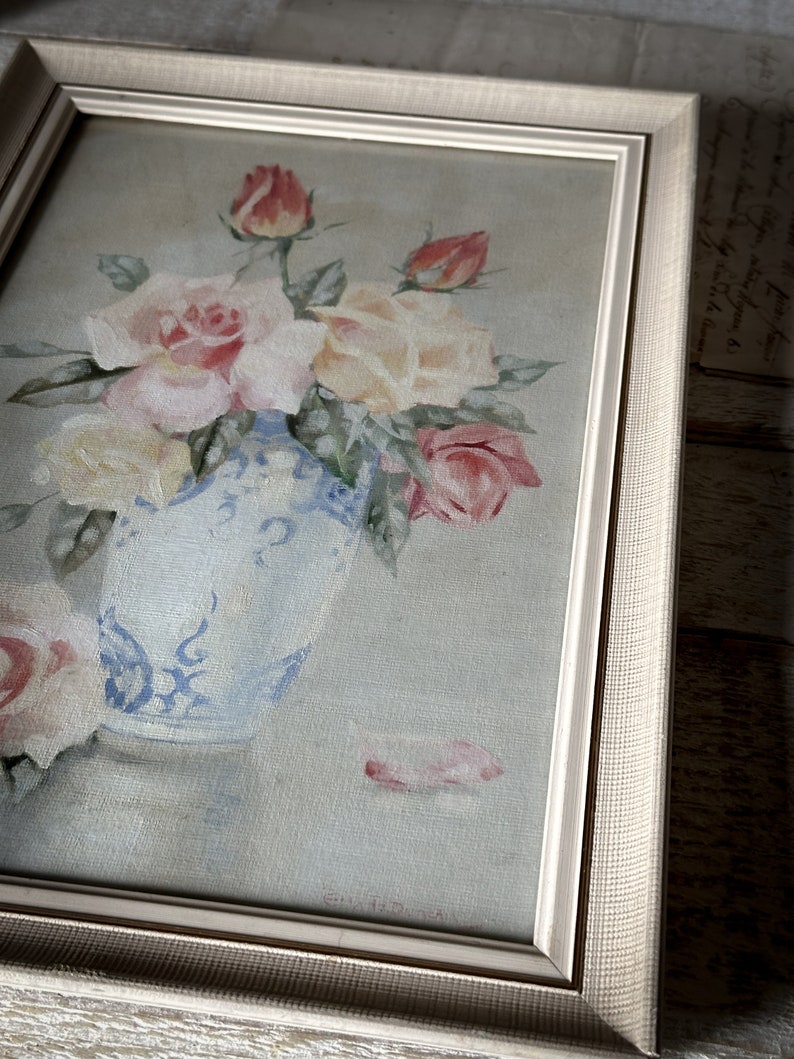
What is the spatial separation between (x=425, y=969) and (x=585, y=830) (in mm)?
94

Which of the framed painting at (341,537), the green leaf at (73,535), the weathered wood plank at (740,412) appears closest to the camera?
the framed painting at (341,537)

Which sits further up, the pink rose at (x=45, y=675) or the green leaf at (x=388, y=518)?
the green leaf at (x=388, y=518)

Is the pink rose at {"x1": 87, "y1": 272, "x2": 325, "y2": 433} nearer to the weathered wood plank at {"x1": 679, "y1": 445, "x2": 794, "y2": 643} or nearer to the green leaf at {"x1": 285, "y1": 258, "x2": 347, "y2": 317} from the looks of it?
the green leaf at {"x1": 285, "y1": 258, "x2": 347, "y2": 317}

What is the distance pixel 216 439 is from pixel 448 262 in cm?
21

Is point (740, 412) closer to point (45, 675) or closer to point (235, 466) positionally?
point (235, 466)

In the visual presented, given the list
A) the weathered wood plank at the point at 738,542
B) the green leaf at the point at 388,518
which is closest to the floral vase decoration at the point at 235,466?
the green leaf at the point at 388,518

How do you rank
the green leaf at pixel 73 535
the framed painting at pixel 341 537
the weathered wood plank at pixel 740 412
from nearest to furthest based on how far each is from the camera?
the framed painting at pixel 341 537
the green leaf at pixel 73 535
the weathered wood plank at pixel 740 412

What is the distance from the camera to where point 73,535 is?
530mm

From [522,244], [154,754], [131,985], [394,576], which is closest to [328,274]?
[522,244]

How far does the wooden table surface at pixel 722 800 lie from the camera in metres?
0.45

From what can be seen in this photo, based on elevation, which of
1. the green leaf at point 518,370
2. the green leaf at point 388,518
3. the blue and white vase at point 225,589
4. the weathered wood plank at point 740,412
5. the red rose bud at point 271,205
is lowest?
the blue and white vase at point 225,589

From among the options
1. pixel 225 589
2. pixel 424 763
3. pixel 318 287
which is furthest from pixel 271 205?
pixel 424 763

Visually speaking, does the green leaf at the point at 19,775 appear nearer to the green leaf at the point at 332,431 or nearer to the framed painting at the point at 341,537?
the framed painting at the point at 341,537

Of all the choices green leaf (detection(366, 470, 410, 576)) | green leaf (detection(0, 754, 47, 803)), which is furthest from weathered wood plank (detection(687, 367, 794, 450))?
green leaf (detection(0, 754, 47, 803))
